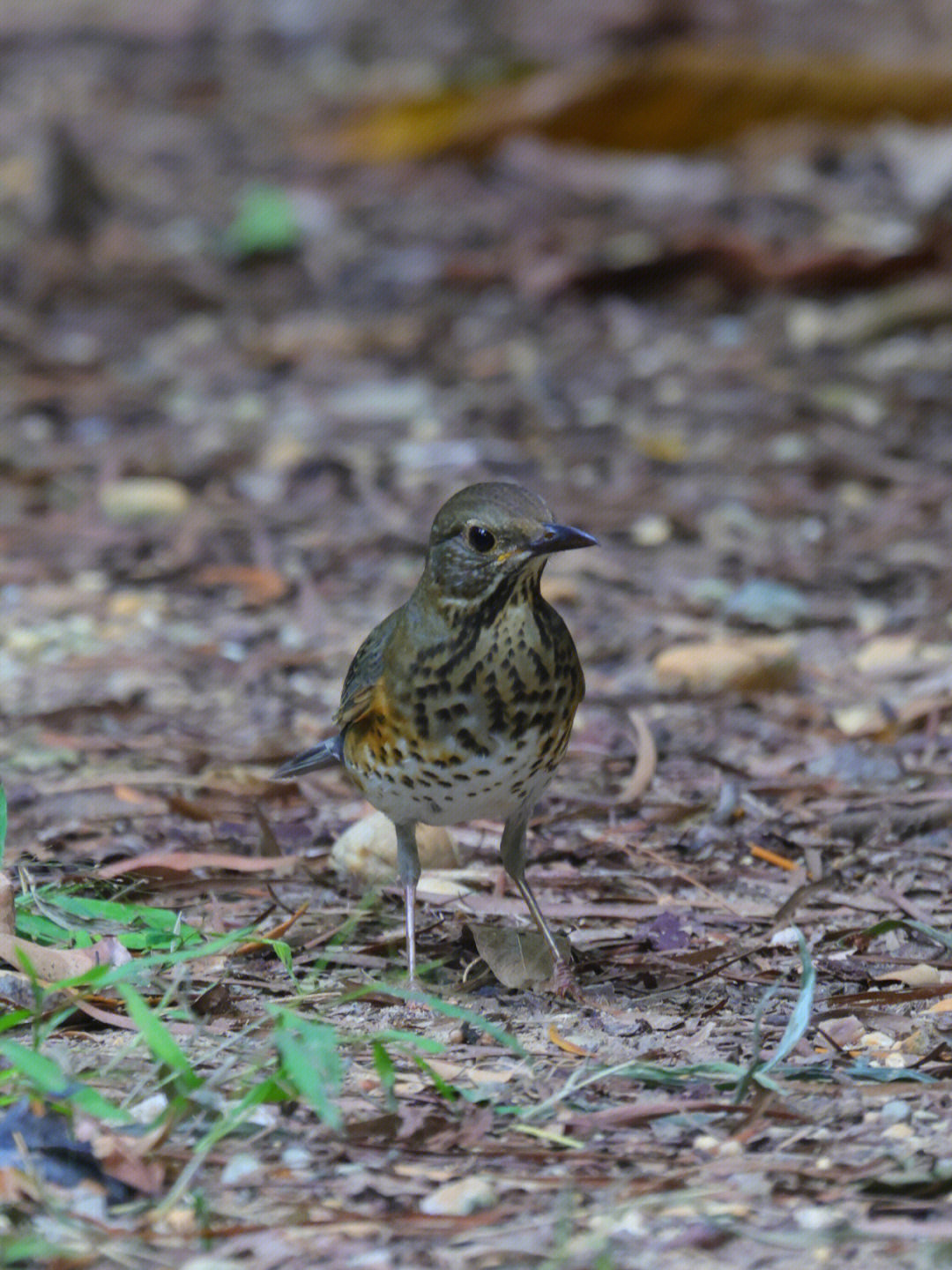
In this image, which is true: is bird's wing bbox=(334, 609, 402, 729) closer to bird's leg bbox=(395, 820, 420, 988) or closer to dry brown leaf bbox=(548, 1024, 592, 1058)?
bird's leg bbox=(395, 820, 420, 988)

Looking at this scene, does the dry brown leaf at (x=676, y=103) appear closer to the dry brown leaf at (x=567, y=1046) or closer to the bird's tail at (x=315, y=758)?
the bird's tail at (x=315, y=758)

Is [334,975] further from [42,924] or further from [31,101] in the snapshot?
[31,101]

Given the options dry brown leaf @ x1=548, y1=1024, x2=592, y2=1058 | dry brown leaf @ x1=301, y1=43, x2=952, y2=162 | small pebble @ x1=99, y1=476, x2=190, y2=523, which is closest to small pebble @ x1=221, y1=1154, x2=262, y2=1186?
dry brown leaf @ x1=548, y1=1024, x2=592, y2=1058

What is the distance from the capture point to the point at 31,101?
14688 millimetres

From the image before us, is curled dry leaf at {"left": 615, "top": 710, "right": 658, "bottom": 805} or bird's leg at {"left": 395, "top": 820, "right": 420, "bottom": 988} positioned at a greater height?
bird's leg at {"left": 395, "top": 820, "right": 420, "bottom": 988}

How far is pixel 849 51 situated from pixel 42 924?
38.7 feet

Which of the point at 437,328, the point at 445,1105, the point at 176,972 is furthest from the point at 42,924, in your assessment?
the point at 437,328

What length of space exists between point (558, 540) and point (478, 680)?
1.15 feet

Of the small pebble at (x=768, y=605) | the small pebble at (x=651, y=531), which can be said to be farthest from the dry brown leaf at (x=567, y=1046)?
the small pebble at (x=651, y=531)

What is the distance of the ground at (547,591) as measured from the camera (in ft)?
10.4

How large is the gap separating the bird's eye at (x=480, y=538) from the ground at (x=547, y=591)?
3.22 feet

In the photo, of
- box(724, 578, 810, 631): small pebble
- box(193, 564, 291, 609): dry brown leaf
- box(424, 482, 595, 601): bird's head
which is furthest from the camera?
box(193, 564, 291, 609): dry brown leaf

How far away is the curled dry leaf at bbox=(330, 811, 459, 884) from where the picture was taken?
491 centimetres

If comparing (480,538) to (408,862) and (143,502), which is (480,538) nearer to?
(408,862)
